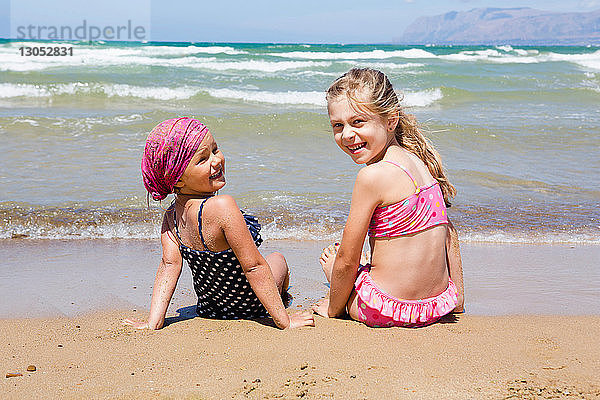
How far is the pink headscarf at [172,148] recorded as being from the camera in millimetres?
2707

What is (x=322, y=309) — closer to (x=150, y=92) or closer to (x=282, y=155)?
(x=282, y=155)

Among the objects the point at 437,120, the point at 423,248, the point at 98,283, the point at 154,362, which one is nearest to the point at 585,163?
the point at 437,120

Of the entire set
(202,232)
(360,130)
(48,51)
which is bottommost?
(202,232)

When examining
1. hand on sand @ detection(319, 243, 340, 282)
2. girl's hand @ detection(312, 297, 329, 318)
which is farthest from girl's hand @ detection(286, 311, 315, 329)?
hand on sand @ detection(319, 243, 340, 282)

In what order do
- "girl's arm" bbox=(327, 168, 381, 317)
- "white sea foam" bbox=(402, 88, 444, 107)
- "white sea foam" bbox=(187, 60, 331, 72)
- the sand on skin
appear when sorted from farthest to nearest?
"white sea foam" bbox=(187, 60, 331, 72) < "white sea foam" bbox=(402, 88, 444, 107) < "girl's arm" bbox=(327, 168, 381, 317) < the sand on skin

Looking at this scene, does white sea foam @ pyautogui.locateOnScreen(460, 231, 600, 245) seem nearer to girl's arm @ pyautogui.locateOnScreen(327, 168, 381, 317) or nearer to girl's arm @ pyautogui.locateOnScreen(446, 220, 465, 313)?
girl's arm @ pyautogui.locateOnScreen(446, 220, 465, 313)

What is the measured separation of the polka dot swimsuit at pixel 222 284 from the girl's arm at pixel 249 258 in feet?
0.32

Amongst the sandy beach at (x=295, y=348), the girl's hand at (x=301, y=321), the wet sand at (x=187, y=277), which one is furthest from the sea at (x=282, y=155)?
the girl's hand at (x=301, y=321)

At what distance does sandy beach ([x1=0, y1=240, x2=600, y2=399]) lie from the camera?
215 centimetres

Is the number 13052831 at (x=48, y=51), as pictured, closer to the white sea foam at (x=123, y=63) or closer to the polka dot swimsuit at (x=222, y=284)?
the white sea foam at (x=123, y=63)

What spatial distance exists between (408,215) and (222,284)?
90 centimetres

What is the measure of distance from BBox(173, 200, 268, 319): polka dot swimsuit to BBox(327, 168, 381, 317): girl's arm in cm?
42

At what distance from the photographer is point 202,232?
109 inches

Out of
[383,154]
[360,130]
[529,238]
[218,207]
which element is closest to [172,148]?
[218,207]
